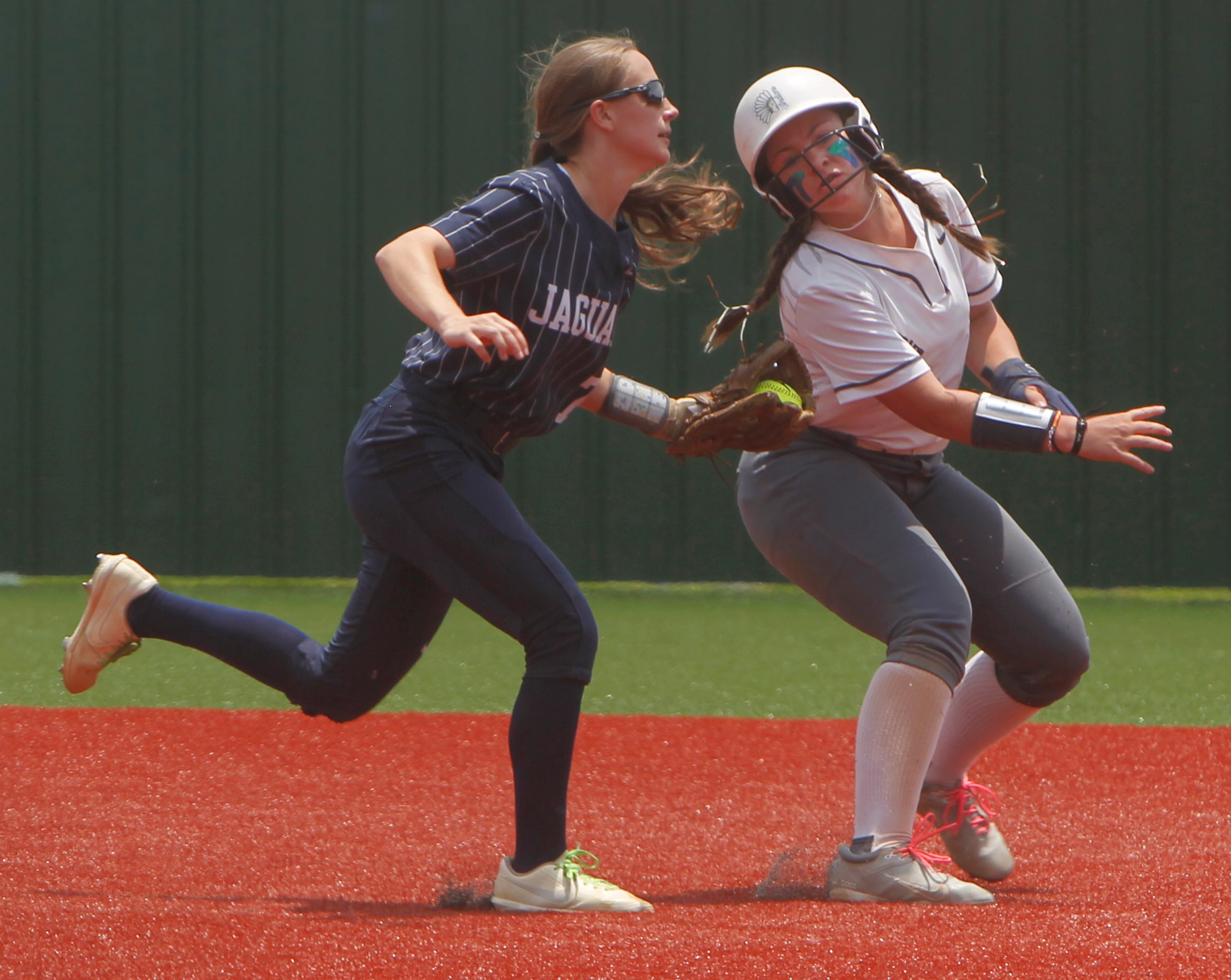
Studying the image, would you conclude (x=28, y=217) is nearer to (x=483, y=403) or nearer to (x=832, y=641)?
(x=832, y=641)

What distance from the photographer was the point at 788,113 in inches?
Answer: 120

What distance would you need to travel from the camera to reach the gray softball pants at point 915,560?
9.39ft

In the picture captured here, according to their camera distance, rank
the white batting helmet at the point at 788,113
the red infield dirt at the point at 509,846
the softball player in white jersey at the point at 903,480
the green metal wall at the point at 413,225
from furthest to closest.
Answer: the green metal wall at the point at 413,225 < the white batting helmet at the point at 788,113 < the softball player in white jersey at the point at 903,480 < the red infield dirt at the point at 509,846

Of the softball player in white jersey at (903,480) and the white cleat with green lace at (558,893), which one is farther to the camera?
the softball player in white jersey at (903,480)

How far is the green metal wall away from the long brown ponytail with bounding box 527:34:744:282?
17.8 feet

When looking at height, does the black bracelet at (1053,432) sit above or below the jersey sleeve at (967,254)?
below

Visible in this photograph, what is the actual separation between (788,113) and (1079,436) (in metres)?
0.88

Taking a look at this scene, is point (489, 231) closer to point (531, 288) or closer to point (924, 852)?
point (531, 288)

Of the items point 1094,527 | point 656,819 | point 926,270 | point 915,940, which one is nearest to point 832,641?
point 1094,527

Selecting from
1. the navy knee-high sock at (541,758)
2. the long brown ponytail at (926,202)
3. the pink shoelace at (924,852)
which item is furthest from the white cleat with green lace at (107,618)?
the long brown ponytail at (926,202)

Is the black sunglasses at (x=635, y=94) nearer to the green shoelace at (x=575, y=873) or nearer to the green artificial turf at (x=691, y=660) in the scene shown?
the green shoelace at (x=575, y=873)

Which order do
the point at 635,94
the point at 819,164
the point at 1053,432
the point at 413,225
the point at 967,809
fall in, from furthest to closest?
the point at 413,225 < the point at 967,809 < the point at 819,164 < the point at 635,94 < the point at 1053,432

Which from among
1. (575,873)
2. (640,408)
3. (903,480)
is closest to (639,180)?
(640,408)

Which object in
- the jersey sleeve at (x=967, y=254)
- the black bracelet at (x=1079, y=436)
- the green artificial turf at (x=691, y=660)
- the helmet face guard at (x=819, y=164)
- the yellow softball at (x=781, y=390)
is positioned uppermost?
the helmet face guard at (x=819, y=164)
